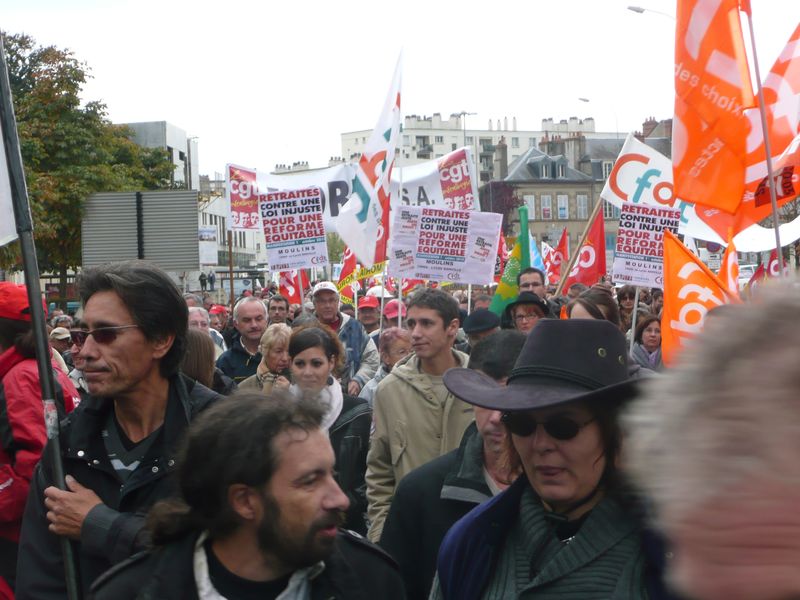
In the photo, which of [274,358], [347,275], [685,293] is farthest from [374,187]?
[347,275]

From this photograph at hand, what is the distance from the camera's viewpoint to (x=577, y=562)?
2.44 metres

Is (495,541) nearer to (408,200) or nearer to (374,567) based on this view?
(374,567)

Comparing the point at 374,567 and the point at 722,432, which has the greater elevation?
the point at 722,432

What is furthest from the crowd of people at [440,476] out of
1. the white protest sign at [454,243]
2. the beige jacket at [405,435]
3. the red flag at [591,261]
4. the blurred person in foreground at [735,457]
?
the red flag at [591,261]

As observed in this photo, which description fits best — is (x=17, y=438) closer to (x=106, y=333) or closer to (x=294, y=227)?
A: (x=106, y=333)

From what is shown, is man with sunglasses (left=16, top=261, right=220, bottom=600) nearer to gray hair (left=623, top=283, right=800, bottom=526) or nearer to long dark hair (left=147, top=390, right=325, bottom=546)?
long dark hair (left=147, top=390, right=325, bottom=546)

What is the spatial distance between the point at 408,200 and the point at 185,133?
7334cm

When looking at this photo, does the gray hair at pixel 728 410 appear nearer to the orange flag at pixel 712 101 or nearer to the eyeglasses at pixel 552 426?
the eyeglasses at pixel 552 426

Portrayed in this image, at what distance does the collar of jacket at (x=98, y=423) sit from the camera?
329 cm

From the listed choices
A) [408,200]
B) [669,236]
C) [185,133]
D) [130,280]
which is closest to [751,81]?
[669,236]

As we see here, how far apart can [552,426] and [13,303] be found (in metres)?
2.69

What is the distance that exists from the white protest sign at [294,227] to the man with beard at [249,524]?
1136 centimetres

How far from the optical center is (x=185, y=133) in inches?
3479

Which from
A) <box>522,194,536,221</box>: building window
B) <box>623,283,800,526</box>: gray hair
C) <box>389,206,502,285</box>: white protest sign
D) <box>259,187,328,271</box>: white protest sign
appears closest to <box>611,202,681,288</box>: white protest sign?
<box>389,206,502,285</box>: white protest sign
